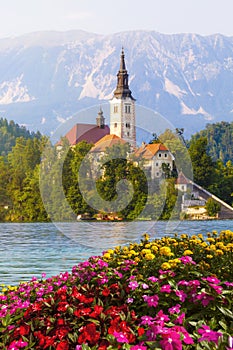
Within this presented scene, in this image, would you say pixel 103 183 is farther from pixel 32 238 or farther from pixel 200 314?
pixel 200 314

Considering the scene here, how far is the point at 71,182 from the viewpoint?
1356 inches

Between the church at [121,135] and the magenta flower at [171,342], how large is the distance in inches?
530

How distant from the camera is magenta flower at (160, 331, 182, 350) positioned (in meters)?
3.59

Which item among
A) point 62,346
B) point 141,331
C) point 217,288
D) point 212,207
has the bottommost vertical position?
point 62,346

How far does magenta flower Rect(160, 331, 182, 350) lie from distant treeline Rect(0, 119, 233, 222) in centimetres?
1738

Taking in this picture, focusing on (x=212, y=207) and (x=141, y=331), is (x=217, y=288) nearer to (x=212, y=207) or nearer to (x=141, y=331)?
(x=141, y=331)

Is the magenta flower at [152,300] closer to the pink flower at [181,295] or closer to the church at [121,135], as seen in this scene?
the pink flower at [181,295]

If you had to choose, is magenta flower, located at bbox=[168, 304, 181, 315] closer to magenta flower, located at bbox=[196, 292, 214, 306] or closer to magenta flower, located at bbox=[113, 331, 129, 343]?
magenta flower, located at bbox=[196, 292, 214, 306]

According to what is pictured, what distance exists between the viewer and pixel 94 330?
4.07 meters

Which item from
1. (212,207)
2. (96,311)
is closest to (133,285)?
(96,311)

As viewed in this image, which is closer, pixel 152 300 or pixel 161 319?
pixel 161 319

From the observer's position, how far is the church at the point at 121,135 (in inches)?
797

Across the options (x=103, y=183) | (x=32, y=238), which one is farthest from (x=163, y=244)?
(x=32, y=238)

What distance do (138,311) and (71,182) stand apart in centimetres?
2981
